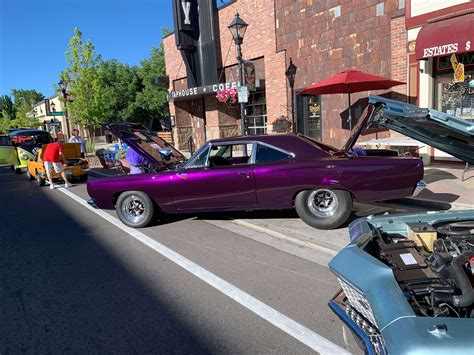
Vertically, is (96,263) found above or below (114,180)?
below

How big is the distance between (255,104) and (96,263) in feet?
45.4

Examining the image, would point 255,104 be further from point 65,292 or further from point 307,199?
point 65,292

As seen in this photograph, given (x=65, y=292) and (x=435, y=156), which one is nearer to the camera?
(x=65, y=292)

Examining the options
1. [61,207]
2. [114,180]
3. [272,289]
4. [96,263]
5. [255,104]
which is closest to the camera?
[272,289]

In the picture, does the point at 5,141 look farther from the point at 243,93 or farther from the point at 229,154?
the point at 229,154

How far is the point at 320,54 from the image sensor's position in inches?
511

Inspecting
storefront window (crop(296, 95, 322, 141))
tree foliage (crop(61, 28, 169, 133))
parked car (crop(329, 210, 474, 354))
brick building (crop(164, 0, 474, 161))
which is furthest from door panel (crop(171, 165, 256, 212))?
tree foliage (crop(61, 28, 169, 133))

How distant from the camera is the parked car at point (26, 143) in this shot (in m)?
14.5

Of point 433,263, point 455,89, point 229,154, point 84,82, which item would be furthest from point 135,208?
point 84,82

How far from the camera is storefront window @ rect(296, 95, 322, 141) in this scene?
13.7 metres

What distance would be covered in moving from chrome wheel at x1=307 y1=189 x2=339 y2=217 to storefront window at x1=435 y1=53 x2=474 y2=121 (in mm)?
6038

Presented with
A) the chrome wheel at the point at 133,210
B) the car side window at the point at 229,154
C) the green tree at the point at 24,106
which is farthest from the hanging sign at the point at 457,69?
the green tree at the point at 24,106

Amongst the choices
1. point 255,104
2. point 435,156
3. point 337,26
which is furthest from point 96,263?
point 255,104

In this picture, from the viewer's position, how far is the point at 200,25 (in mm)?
17938
